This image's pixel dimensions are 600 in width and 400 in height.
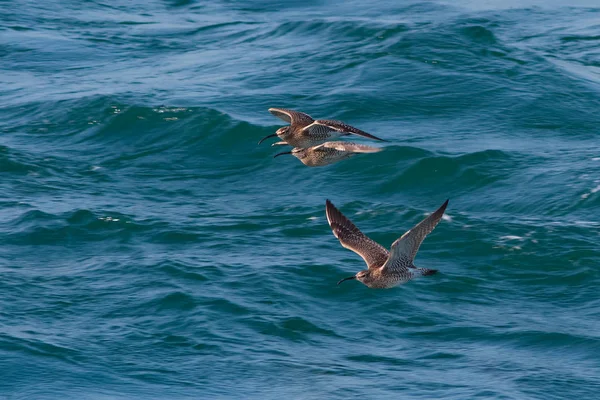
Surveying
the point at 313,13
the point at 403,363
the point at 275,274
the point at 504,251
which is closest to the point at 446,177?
the point at 504,251

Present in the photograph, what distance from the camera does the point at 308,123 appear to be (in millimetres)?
25375

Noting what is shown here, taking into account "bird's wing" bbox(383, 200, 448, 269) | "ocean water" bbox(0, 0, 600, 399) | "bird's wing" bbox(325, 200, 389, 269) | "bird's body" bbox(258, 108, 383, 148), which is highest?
"bird's body" bbox(258, 108, 383, 148)

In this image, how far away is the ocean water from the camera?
1144 inches

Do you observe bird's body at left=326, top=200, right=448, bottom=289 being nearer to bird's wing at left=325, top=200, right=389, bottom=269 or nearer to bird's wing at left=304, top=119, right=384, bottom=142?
bird's wing at left=325, top=200, right=389, bottom=269

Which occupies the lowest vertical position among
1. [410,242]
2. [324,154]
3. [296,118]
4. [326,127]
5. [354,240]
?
[354,240]

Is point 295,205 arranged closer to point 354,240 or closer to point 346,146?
point 354,240

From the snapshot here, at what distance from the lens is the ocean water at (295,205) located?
2906 cm

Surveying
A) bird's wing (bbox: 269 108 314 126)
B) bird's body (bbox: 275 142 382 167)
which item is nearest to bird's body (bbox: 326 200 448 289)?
bird's body (bbox: 275 142 382 167)

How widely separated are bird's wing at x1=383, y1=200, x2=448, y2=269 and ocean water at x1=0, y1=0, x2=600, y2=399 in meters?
5.52

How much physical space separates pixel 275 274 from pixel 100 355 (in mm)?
6049

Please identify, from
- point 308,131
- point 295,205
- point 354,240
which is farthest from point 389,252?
point 295,205

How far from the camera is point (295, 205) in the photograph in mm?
37500

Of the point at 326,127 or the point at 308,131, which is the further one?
the point at 308,131

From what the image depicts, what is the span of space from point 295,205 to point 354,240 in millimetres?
13803
